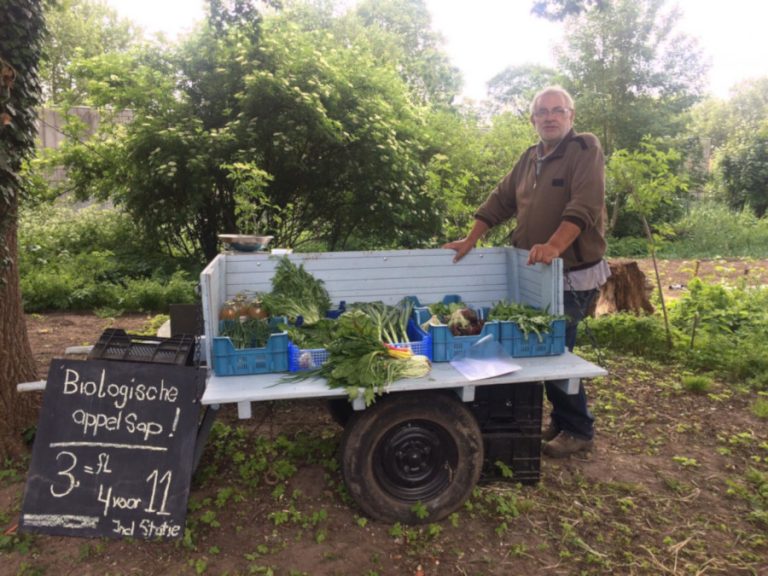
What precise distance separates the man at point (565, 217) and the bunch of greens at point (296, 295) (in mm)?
973

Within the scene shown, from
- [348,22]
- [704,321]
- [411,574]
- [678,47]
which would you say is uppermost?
[348,22]

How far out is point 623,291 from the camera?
7039 mm

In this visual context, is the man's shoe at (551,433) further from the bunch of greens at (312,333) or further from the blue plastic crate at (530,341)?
the bunch of greens at (312,333)

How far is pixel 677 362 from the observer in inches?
220

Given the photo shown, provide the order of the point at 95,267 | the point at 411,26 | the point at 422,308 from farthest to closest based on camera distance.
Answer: the point at 411,26
the point at 95,267
the point at 422,308

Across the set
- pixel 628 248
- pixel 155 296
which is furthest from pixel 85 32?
pixel 628 248

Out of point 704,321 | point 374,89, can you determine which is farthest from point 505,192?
point 374,89

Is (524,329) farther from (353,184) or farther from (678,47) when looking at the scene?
(678,47)

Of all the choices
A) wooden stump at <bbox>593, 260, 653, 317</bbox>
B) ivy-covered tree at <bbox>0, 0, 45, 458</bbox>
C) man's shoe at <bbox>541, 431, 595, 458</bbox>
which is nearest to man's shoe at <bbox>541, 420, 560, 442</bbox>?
man's shoe at <bbox>541, 431, 595, 458</bbox>

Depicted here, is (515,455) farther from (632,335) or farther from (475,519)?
(632,335)

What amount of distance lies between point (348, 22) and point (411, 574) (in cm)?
2306

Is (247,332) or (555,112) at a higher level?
(555,112)

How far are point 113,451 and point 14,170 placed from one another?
169cm

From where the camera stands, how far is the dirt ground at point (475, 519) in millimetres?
2652
